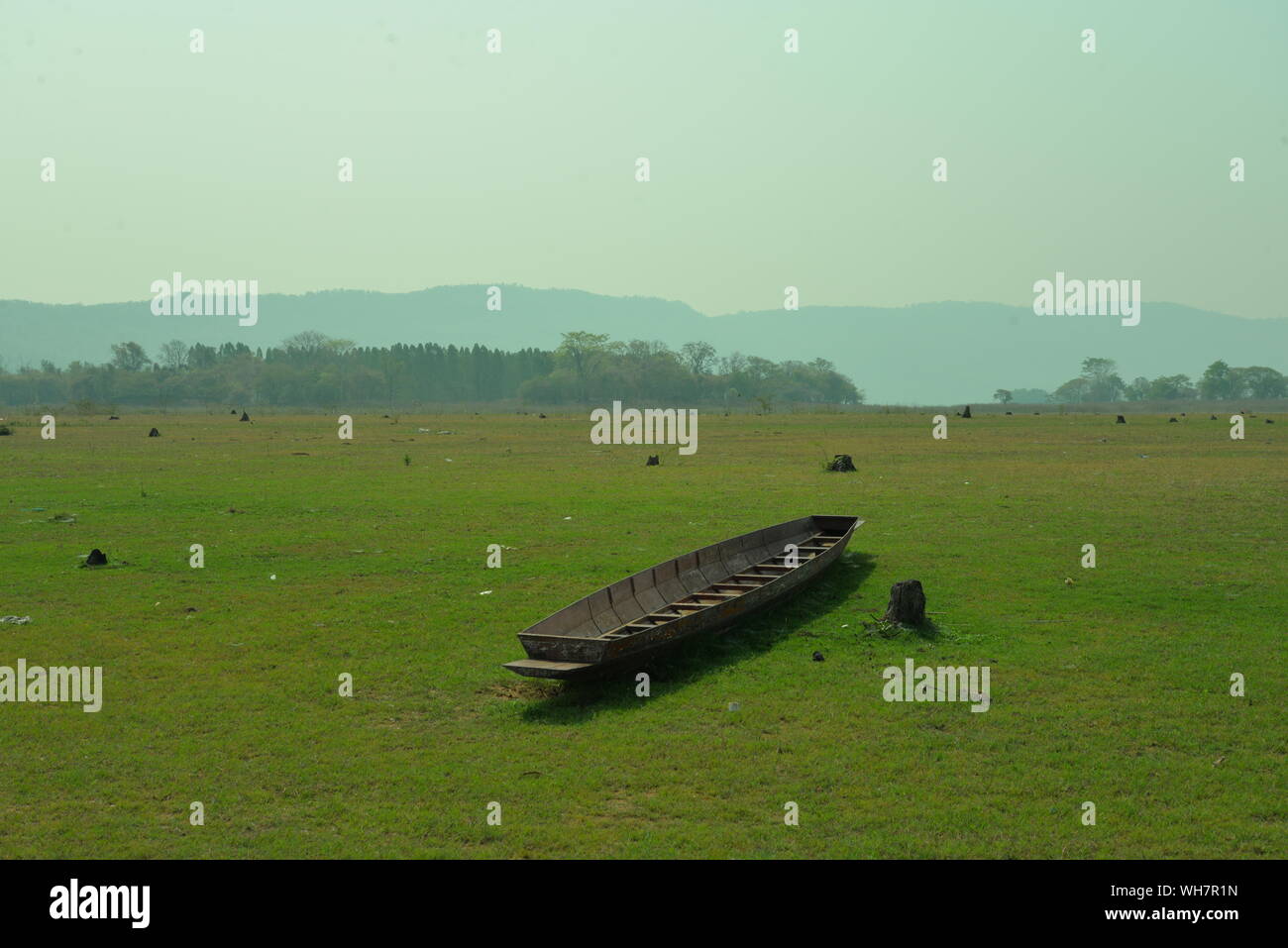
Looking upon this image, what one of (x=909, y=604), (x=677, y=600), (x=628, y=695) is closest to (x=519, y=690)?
(x=628, y=695)

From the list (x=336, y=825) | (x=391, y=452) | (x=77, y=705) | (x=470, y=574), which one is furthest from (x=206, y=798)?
(x=391, y=452)

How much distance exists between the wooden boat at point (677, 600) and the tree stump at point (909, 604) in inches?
67.0

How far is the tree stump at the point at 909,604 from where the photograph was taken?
46.7 ft

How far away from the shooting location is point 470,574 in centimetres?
1873

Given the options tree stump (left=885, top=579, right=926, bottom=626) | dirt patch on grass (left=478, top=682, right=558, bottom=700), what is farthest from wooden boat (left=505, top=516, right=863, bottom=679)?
tree stump (left=885, top=579, right=926, bottom=626)

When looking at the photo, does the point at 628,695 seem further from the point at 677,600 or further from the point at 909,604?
the point at 909,604

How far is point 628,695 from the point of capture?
38.2 ft

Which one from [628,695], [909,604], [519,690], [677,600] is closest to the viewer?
[628,695]

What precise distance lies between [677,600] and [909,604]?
3361 mm

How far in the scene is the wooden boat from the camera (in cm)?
1114
